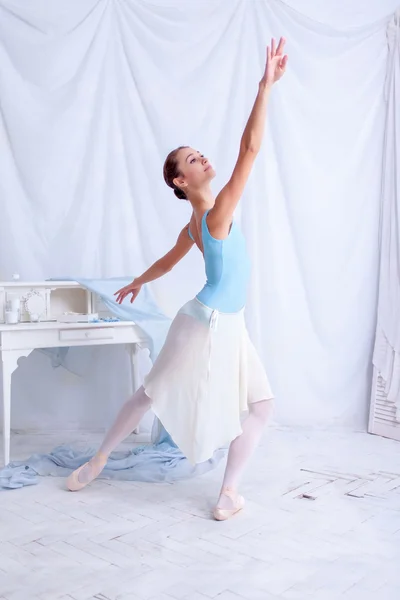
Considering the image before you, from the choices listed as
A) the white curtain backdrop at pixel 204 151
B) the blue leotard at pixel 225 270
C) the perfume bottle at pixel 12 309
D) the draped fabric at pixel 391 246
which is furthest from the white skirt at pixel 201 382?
the draped fabric at pixel 391 246

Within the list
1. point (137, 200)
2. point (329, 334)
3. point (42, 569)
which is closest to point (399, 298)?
point (329, 334)

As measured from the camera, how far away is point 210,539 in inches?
94.2

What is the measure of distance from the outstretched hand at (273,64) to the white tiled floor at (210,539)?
5.01ft

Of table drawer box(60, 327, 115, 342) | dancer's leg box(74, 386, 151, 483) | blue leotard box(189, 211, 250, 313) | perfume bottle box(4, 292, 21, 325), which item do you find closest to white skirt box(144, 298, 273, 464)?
blue leotard box(189, 211, 250, 313)

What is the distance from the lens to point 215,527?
8.23 feet

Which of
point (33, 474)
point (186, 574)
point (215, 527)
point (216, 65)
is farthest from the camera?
point (216, 65)

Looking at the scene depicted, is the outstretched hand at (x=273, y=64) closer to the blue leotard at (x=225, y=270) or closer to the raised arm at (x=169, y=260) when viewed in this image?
the blue leotard at (x=225, y=270)

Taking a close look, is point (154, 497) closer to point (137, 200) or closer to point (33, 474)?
point (33, 474)

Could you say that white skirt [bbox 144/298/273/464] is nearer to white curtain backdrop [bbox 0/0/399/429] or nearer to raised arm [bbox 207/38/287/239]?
raised arm [bbox 207/38/287/239]

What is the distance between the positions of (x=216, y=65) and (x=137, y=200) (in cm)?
88

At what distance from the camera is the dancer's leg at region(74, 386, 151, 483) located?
2.75 meters

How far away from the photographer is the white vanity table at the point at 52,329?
3207 millimetres

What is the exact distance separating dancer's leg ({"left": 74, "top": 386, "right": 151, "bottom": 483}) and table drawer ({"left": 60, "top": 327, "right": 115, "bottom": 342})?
62 cm

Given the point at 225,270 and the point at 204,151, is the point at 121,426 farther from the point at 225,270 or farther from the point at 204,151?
the point at 204,151
